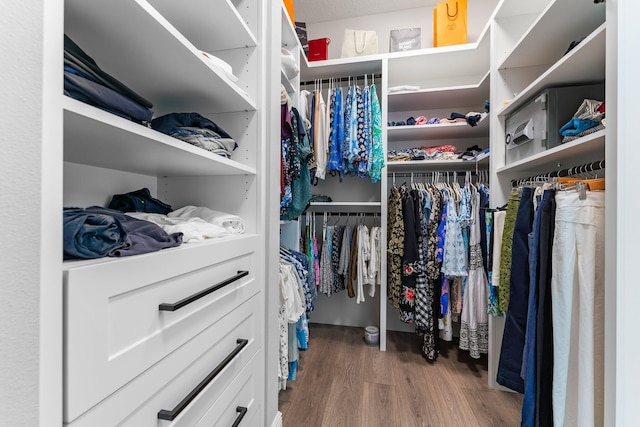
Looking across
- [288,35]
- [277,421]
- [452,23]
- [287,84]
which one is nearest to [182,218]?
[277,421]

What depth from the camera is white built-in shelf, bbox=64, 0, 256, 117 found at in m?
0.58

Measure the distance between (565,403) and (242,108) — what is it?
155cm

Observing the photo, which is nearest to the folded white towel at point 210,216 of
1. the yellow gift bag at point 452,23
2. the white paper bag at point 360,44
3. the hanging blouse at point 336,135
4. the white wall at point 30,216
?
the white wall at point 30,216

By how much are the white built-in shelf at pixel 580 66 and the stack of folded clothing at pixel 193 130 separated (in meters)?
1.29

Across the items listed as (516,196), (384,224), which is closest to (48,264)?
(516,196)

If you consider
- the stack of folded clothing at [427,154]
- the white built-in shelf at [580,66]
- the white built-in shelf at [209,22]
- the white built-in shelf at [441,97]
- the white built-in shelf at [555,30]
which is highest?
the white built-in shelf at [441,97]

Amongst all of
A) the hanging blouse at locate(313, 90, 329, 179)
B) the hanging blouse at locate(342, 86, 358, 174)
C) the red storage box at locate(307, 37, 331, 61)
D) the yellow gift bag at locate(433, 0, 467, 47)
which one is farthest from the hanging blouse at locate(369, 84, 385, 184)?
the yellow gift bag at locate(433, 0, 467, 47)

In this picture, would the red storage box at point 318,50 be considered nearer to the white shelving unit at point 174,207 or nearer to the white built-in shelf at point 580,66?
the white shelving unit at point 174,207

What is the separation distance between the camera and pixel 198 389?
66 centimetres

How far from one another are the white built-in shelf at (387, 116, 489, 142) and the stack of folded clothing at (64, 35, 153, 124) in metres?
1.93

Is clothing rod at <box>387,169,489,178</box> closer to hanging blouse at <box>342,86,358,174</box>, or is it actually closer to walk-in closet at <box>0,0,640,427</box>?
walk-in closet at <box>0,0,640,427</box>

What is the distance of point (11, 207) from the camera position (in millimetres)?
343

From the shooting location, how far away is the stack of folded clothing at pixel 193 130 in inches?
34.5

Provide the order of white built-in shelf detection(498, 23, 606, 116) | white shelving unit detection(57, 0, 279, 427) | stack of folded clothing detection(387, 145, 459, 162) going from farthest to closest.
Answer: stack of folded clothing detection(387, 145, 459, 162), white built-in shelf detection(498, 23, 606, 116), white shelving unit detection(57, 0, 279, 427)
